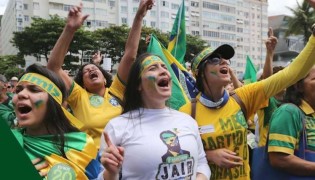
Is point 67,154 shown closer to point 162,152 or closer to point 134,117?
point 134,117

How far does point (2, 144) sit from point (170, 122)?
128 centimetres

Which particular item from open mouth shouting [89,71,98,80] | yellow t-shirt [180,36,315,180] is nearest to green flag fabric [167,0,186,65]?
open mouth shouting [89,71,98,80]

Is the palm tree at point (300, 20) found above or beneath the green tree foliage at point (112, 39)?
above

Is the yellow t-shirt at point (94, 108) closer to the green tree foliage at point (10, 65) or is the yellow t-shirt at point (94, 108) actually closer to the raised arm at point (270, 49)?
the raised arm at point (270, 49)

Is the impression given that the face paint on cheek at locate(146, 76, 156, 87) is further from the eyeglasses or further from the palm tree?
the palm tree

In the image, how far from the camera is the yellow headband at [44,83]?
105 inches

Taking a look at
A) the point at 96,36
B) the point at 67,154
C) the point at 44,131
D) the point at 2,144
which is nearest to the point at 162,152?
the point at 67,154

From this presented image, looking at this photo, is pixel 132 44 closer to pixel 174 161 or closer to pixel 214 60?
pixel 214 60

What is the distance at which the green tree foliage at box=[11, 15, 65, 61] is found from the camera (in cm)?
4069

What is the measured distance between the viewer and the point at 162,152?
89.0 inches

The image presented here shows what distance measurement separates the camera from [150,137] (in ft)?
7.60

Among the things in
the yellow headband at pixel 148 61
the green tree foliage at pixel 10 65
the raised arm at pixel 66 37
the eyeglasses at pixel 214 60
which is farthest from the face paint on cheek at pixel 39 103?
the green tree foliage at pixel 10 65

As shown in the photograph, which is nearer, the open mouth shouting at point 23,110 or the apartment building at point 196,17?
the open mouth shouting at point 23,110

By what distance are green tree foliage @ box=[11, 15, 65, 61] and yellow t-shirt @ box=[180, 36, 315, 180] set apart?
3933 cm
